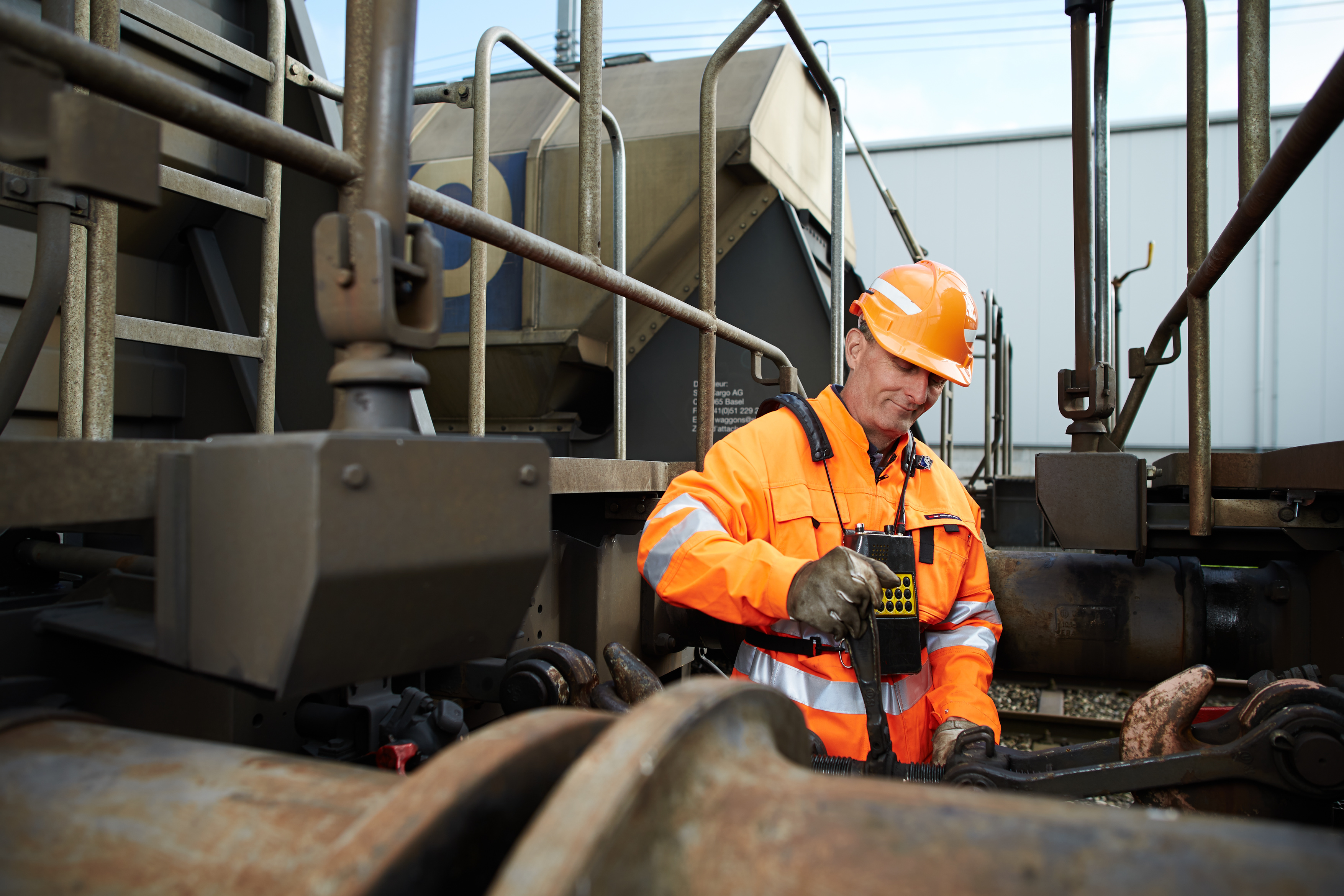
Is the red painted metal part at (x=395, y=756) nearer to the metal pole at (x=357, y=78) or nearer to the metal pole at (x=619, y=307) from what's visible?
the metal pole at (x=357, y=78)

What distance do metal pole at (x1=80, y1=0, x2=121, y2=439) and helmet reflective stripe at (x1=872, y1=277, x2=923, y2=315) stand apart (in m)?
1.71

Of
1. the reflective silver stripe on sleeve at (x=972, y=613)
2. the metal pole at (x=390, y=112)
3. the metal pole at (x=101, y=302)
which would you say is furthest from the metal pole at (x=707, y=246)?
the metal pole at (x=390, y=112)

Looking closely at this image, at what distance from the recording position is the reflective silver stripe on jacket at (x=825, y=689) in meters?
2.08

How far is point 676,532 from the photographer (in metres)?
2.04

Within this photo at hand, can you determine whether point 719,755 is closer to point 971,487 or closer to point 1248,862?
point 1248,862

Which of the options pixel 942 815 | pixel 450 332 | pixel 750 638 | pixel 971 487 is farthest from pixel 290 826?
pixel 971 487

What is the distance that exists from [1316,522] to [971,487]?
13.2 feet

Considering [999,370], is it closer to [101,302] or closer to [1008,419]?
Answer: [1008,419]

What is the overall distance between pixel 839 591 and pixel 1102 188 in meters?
1.75

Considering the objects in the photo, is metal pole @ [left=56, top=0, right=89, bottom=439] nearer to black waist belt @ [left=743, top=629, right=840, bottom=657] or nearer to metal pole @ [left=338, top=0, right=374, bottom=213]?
metal pole @ [left=338, top=0, right=374, bottom=213]

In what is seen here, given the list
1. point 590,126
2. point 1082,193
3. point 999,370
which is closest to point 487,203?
point 590,126

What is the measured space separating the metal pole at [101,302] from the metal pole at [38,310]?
0.17 ft

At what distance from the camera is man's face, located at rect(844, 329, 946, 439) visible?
2281 mm

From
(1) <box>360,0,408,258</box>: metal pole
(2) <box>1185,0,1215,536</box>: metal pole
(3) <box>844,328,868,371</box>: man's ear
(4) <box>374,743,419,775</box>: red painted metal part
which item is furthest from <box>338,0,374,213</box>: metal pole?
(2) <box>1185,0,1215,536</box>: metal pole
